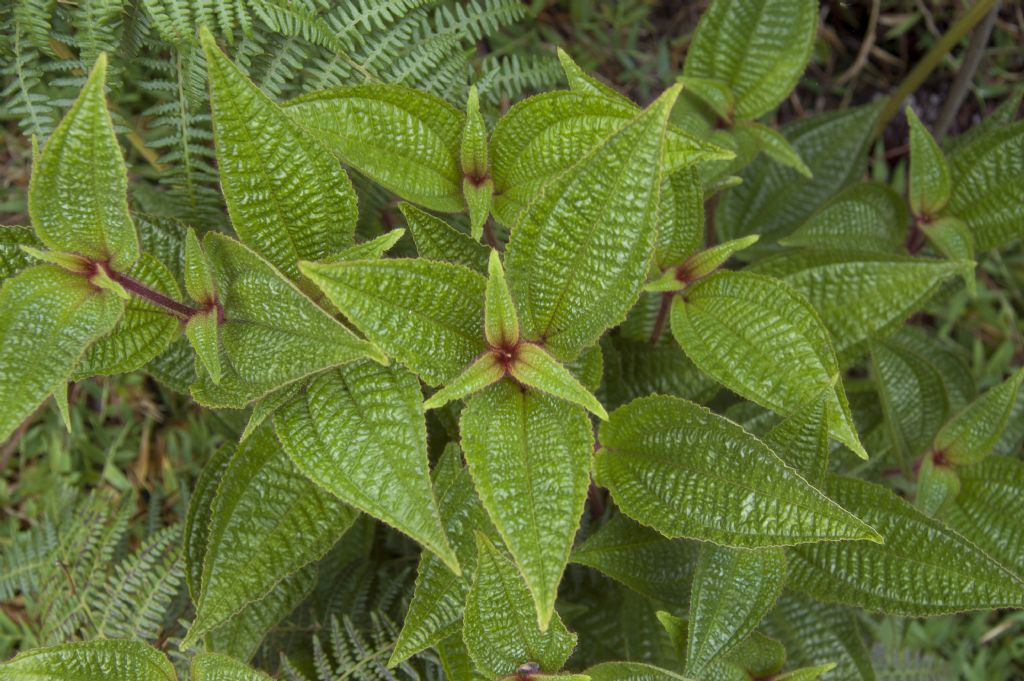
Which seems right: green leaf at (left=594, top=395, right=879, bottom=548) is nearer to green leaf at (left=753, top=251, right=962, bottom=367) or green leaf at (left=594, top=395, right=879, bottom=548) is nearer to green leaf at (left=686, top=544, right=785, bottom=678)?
green leaf at (left=686, top=544, right=785, bottom=678)

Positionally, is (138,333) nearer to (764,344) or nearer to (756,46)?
(764,344)

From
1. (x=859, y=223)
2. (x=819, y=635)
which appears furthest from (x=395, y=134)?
(x=819, y=635)

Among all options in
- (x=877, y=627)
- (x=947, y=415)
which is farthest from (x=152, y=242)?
(x=877, y=627)

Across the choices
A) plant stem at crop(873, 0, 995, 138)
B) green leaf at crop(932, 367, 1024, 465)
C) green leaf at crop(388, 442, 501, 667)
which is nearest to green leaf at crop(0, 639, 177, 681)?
green leaf at crop(388, 442, 501, 667)

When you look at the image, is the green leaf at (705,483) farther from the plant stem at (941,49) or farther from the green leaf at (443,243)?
the plant stem at (941,49)

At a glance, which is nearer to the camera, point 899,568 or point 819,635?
point 899,568

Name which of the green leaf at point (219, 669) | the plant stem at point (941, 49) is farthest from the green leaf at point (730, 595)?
the plant stem at point (941, 49)
